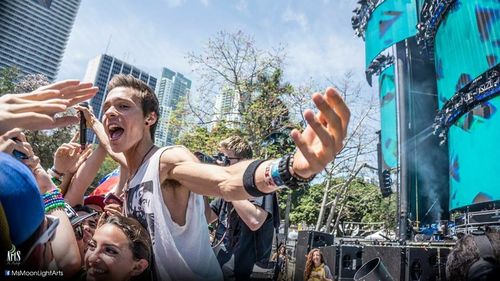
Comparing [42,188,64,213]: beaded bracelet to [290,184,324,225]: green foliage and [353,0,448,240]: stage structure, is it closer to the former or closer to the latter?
[353,0,448,240]: stage structure

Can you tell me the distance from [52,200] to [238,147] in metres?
1.75

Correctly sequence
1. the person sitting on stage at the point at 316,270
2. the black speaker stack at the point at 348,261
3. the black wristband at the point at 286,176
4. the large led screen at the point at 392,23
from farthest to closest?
the large led screen at the point at 392,23
the black speaker stack at the point at 348,261
the person sitting on stage at the point at 316,270
the black wristband at the point at 286,176

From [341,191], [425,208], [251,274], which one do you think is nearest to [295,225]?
[341,191]

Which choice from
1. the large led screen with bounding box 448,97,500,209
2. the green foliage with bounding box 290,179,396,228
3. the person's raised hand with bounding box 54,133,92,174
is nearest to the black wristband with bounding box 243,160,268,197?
the person's raised hand with bounding box 54,133,92,174

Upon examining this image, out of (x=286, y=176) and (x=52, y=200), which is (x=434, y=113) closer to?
(x=286, y=176)

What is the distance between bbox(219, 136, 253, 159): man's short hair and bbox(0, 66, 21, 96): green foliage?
2092 cm

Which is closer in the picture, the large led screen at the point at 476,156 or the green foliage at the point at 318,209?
the large led screen at the point at 476,156

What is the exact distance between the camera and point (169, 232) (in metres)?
1.59

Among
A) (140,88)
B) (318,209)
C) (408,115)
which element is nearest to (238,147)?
(140,88)

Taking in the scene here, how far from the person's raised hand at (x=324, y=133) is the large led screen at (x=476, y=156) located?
45.4 feet

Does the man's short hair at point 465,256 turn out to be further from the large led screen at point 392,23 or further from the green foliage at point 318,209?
the green foliage at point 318,209

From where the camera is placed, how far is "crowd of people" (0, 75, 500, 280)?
1.13m

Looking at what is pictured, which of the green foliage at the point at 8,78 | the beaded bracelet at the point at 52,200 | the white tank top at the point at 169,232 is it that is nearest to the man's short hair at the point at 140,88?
the white tank top at the point at 169,232

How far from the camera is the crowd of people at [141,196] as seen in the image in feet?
3.71
